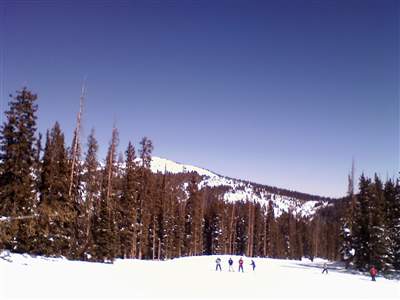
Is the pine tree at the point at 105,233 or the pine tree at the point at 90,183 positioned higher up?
the pine tree at the point at 90,183

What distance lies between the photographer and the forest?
31078 millimetres

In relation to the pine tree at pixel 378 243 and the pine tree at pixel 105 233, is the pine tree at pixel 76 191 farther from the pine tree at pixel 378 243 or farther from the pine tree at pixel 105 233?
the pine tree at pixel 378 243

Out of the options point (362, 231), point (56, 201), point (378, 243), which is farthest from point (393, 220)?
point (56, 201)

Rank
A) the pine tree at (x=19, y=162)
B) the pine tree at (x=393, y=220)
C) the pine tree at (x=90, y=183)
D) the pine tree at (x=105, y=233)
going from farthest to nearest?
the pine tree at (x=393, y=220), the pine tree at (x=90, y=183), the pine tree at (x=105, y=233), the pine tree at (x=19, y=162)

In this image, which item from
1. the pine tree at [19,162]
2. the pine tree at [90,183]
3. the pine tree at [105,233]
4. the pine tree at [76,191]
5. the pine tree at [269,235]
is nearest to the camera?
the pine tree at [19,162]

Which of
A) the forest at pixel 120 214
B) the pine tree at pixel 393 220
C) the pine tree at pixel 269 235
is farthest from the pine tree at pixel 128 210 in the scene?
the pine tree at pixel 269 235

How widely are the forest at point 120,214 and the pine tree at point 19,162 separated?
0.22ft

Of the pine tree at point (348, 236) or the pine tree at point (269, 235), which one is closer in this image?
the pine tree at point (348, 236)

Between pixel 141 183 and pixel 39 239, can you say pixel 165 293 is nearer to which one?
pixel 39 239

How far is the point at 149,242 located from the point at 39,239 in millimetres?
40166

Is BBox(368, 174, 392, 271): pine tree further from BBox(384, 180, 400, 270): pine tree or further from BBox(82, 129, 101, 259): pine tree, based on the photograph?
BBox(82, 129, 101, 259): pine tree

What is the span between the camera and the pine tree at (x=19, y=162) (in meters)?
30.6

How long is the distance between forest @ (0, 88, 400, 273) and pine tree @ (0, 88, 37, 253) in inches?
2.7

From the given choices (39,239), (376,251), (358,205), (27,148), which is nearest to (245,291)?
(39,239)
